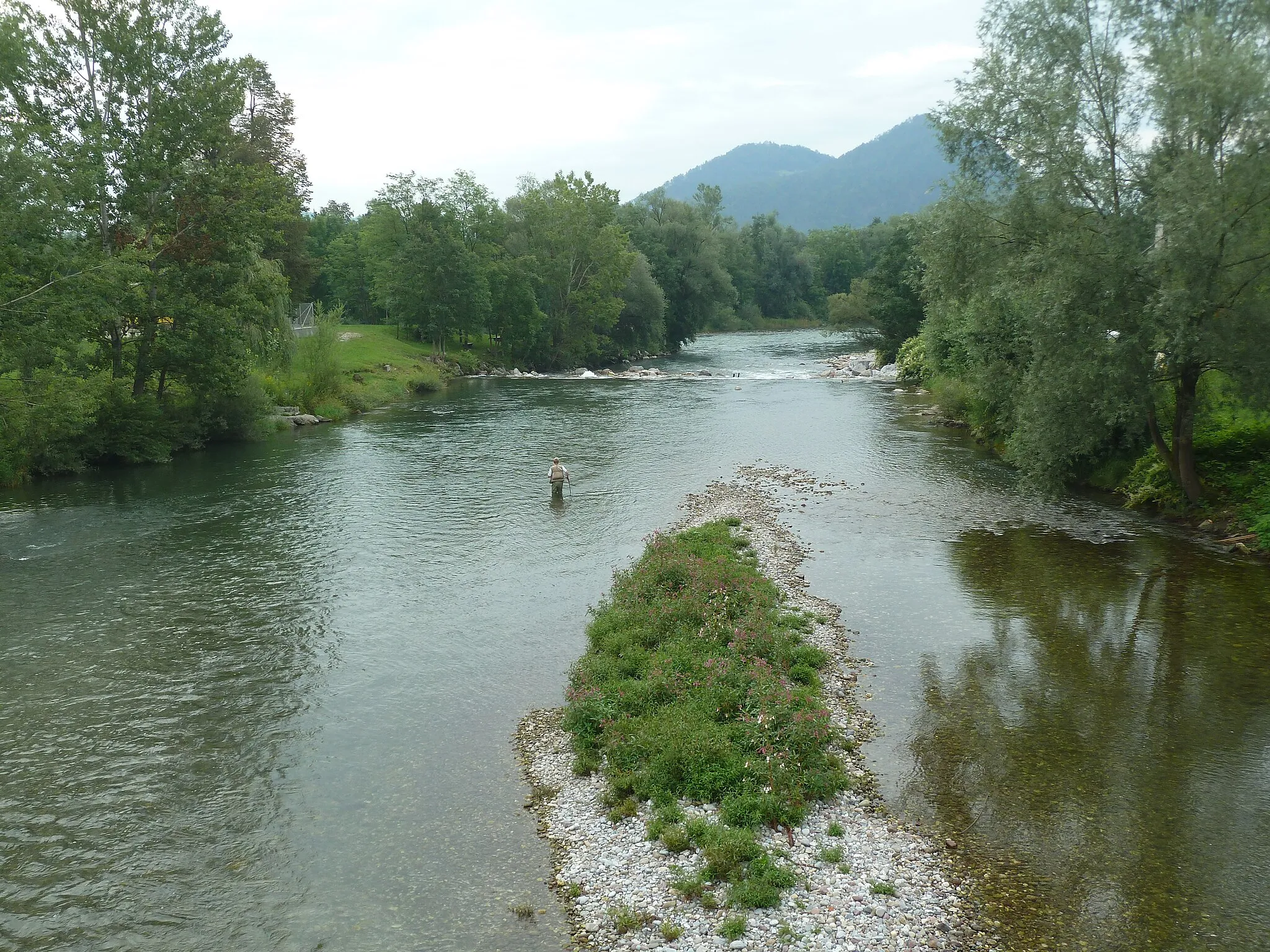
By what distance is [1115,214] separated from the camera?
23.1m

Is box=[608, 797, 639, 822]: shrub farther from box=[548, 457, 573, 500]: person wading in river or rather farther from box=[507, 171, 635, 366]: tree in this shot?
box=[507, 171, 635, 366]: tree

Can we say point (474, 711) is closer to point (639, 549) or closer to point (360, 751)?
point (360, 751)

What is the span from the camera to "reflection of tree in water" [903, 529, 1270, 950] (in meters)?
9.91

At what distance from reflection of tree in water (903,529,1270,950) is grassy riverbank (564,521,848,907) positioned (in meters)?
2.06

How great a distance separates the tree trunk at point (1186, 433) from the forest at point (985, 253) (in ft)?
0.25

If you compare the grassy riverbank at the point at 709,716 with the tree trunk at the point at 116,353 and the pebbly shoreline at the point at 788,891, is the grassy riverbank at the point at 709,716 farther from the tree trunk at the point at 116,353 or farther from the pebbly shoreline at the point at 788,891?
the tree trunk at the point at 116,353

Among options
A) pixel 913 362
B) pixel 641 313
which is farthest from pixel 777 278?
pixel 913 362

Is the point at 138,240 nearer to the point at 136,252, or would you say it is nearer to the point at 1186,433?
the point at 136,252

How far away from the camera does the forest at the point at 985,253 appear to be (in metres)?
21.4

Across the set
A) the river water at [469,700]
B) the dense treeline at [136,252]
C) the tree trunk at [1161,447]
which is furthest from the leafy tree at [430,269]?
the tree trunk at [1161,447]

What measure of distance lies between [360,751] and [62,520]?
70.1 feet

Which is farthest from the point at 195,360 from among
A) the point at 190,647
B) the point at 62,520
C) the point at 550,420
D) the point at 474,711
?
the point at 474,711

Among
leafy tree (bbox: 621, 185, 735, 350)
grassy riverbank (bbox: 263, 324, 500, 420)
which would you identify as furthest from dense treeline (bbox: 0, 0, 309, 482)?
leafy tree (bbox: 621, 185, 735, 350)

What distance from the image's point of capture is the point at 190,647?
1823 centimetres
